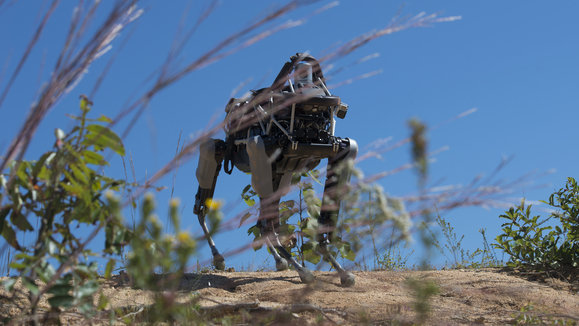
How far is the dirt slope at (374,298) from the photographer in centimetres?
251

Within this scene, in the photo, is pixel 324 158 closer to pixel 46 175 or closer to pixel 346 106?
pixel 346 106

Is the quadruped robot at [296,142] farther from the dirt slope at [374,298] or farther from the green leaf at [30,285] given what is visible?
the green leaf at [30,285]

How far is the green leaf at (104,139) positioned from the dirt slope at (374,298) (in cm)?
82

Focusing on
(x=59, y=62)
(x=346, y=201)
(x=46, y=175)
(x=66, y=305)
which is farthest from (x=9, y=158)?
(x=346, y=201)

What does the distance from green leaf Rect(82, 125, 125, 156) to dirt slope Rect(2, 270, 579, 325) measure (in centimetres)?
82

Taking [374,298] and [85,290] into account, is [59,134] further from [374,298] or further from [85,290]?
[374,298]

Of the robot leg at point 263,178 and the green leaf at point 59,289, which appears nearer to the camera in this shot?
the green leaf at point 59,289

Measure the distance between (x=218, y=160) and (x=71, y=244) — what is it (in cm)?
292

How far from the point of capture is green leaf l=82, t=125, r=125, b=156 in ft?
5.40

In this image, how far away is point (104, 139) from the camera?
5.45ft

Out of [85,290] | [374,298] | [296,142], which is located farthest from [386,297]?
[85,290]

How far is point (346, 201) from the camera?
58.9 inches

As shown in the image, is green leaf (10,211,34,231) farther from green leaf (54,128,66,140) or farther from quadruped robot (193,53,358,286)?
quadruped robot (193,53,358,286)

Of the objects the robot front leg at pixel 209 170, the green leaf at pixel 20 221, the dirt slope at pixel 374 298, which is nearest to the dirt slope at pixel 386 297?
the dirt slope at pixel 374 298
